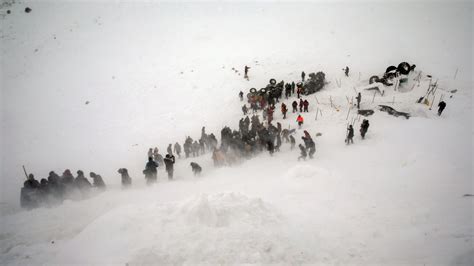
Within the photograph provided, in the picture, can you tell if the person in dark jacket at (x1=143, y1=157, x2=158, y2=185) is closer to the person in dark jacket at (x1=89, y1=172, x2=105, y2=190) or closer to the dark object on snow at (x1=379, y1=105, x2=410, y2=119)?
the person in dark jacket at (x1=89, y1=172, x2=105, y2=190)

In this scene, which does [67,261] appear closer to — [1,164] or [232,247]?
[232,247]

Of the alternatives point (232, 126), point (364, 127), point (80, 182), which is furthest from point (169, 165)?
point (364, 127)

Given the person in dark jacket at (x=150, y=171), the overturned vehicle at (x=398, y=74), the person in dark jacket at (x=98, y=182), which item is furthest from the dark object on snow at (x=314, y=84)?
the person in dark jacket at (x=98, y=182)

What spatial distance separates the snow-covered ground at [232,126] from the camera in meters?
6.93

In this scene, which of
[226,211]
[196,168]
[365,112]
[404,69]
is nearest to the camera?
[226,211]

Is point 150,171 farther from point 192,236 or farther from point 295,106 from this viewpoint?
point 295,106

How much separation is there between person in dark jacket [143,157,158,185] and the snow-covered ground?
49 centimetres

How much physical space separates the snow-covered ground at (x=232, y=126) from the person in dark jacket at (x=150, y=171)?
0.49m

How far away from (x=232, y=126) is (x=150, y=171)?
7.94 meters

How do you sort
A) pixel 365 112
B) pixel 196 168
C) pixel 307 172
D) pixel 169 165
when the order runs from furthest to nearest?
pixel 365 112 → pixel 196 168 → pixel 169 165 → pixel 307 172

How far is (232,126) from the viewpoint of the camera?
1923 centimetres

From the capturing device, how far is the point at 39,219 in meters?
9.59

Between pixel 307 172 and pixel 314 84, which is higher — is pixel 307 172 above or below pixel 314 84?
below

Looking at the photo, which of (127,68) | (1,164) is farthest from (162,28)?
(1,164)
